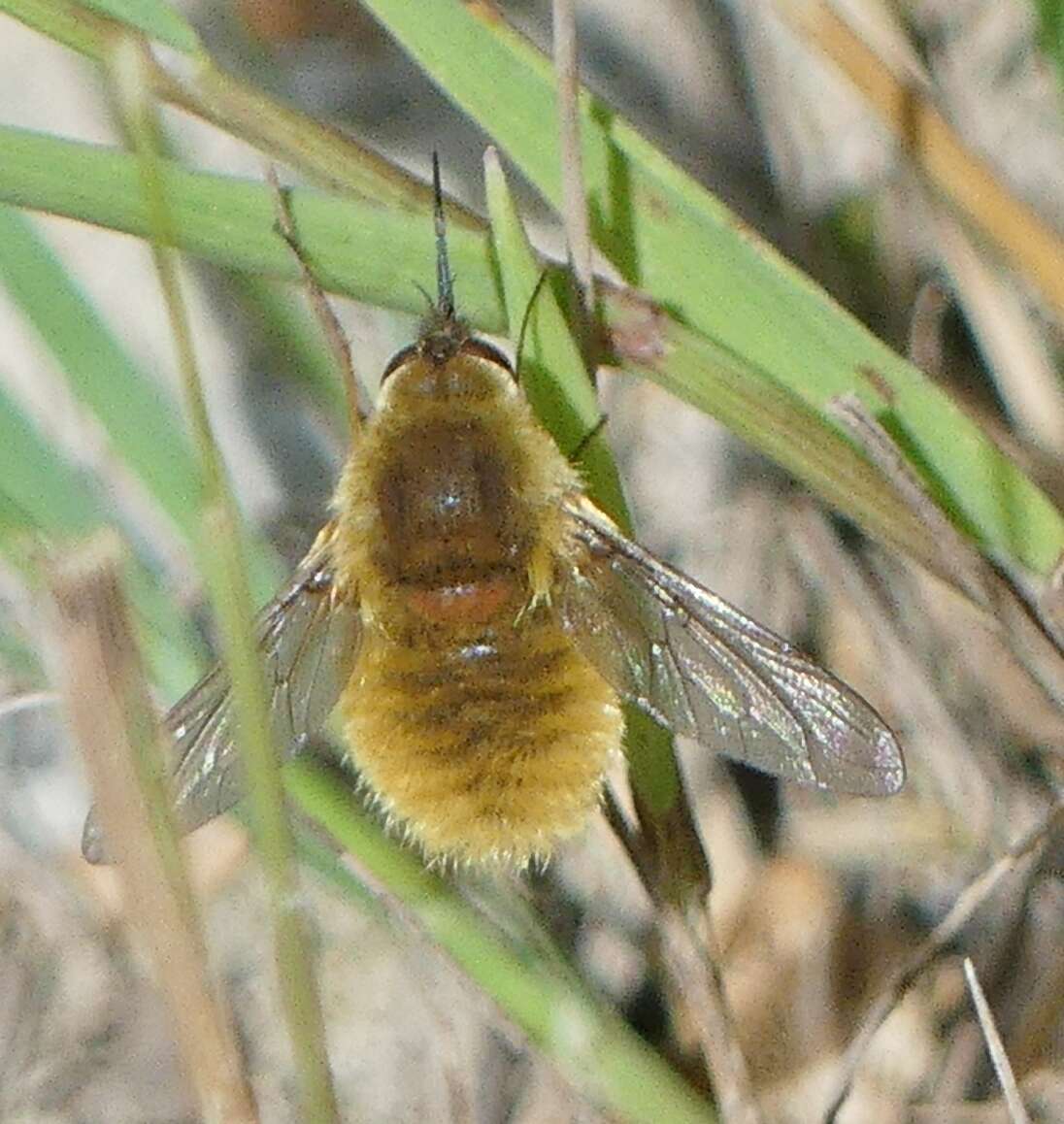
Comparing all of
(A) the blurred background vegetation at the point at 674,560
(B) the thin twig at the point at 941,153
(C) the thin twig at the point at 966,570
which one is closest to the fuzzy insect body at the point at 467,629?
(A) the blurred background vegetation at the point at 674,560

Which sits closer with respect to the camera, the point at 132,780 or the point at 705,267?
the point at 132,780

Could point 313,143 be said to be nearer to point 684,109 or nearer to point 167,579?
point 167,579

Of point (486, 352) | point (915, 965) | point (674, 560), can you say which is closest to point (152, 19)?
point (486, 352)

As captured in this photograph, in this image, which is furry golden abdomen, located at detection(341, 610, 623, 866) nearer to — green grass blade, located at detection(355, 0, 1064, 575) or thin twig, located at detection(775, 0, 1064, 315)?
green grass blade, located at detection(355, 0, 1064, 575)

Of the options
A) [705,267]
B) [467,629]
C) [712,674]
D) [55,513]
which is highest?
[55,513]

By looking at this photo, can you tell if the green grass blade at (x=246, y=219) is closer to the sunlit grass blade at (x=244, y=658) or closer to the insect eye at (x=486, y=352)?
the insect eye at (x=486, y=352)

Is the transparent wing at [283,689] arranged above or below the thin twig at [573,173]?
below

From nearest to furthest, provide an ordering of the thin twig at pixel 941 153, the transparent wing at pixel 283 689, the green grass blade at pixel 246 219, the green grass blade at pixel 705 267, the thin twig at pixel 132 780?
1. the thin twig at pixel 132 780
2. the green grass blade at pixel 246 219
3. the green grass blade at pixel 705 267
4. the transparent wing at pixel 283 689
5. the thin twig at pixel 941 153

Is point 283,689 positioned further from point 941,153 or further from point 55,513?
point 941,153
